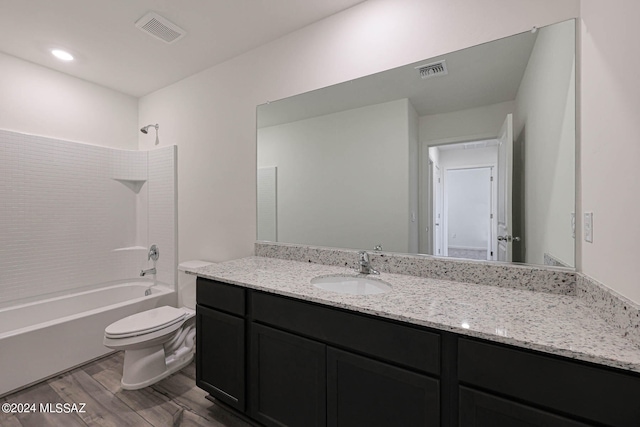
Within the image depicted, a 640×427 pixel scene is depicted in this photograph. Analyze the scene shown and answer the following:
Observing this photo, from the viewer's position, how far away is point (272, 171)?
2168 millimetres

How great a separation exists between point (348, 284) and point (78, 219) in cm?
277

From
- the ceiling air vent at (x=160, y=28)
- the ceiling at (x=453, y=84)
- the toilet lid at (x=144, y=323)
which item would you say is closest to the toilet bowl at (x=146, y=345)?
the toilet lid at (x=144, y=323)

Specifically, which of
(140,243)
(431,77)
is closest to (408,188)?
(431,77)

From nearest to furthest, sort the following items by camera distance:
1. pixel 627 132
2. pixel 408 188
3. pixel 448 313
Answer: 1. pixel 627 132
2. pixel 448 313
3. pixel 408 188

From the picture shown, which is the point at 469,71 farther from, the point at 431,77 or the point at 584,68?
the point at 584,68

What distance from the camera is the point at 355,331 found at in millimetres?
1133

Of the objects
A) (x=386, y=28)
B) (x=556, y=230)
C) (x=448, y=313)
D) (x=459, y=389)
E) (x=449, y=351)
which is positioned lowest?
(x=459, y=389)

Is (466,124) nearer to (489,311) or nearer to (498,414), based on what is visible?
(489,311)

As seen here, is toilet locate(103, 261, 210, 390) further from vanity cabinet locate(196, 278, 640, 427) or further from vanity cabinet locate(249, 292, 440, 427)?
vanity cabinet locate(249, 292, 440, 427)

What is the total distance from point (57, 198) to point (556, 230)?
3.77m

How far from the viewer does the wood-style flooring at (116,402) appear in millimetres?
1648

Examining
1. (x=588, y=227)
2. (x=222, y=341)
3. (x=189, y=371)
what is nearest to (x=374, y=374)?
(x=222, y=341)

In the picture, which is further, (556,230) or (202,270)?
(202,270)

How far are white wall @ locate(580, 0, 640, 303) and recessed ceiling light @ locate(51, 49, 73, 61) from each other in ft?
11.2
